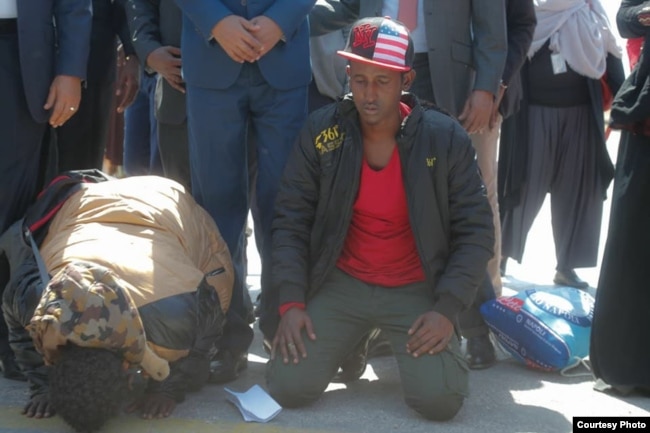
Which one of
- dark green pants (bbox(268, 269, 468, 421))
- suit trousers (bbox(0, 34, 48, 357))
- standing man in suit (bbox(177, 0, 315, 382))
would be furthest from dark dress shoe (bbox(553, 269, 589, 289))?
suit trousers (bbox(0, 34, 48, 357))

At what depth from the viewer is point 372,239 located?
15.4 feet

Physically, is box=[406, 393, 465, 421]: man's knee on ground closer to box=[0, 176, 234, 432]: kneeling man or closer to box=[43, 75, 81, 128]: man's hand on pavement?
box=[0, 176, 234, 432]: kneeling man

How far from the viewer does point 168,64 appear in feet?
16.9

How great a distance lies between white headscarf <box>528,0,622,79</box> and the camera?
22.3 feet

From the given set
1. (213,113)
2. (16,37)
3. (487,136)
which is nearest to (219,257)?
(213,113)

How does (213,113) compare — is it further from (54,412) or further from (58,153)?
(54,412)

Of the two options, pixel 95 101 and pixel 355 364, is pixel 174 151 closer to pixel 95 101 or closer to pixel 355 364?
pixel 95 101

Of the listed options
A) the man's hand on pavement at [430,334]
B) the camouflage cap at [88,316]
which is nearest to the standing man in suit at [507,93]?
the man's hand on pavement at [430,334]

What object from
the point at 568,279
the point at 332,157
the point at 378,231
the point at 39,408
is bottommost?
the point at 568,279

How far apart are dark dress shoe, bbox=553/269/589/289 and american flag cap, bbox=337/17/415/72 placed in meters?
2.75

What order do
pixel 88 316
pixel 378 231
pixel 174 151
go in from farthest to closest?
pixel 174 151, pixel 378 231, pixel 88 316

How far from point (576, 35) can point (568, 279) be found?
146 centimetres

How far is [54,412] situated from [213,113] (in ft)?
4.57

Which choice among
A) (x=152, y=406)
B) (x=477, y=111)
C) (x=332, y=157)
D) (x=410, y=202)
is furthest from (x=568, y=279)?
(x=152, y=406)
